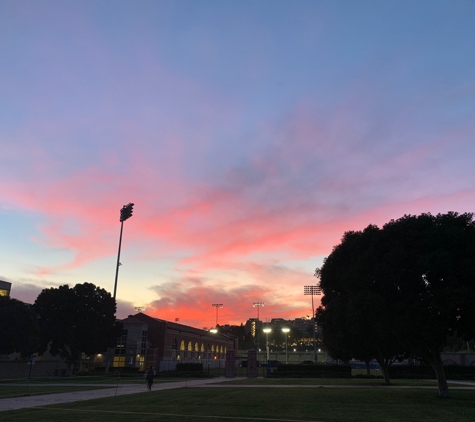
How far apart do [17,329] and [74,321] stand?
37.8 ft

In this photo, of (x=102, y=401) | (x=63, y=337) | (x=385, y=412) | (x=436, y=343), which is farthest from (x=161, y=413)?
(x=63, y=337)

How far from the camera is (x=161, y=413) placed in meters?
19.6

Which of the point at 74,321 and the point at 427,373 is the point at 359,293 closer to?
the point at 427,373

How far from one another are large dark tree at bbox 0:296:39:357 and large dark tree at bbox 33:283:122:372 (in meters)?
5.87

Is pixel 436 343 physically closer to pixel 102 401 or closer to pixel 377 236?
pixel 377 236

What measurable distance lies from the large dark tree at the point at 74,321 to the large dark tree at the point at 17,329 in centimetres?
587

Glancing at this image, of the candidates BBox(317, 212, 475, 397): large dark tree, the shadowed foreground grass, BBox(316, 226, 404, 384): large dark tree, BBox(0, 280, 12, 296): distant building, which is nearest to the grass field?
the shadowed foreground grass

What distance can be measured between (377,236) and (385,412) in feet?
37.8

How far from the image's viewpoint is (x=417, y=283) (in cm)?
2641

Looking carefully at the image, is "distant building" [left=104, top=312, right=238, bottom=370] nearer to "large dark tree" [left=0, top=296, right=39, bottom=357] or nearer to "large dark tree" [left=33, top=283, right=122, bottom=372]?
"large dark tree" [left=33, top=283, right=122, bottom=372]

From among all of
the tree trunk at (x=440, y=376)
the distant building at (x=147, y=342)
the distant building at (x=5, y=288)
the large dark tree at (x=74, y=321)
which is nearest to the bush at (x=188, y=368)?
the distant building at (x=147, y=342)

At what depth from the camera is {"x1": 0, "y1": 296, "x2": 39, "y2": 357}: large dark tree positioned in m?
57.5

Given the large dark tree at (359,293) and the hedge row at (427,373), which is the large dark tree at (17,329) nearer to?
the large dark tree at (359,293)

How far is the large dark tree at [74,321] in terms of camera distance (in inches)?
2648
